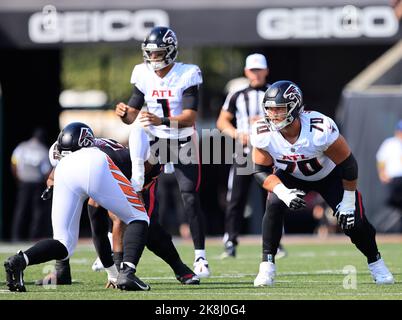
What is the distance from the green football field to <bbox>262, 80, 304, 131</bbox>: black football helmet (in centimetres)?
121

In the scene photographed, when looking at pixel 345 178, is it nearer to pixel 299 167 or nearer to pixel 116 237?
pixel 299 167

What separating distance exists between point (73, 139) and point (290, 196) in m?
1.61

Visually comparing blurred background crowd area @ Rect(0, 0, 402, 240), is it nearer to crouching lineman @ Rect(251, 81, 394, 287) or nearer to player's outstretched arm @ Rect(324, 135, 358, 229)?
crouching lineman @ Rect(251, 81, 394, 287)

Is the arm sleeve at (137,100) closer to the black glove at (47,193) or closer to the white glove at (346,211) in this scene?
the black glove at (47,193)

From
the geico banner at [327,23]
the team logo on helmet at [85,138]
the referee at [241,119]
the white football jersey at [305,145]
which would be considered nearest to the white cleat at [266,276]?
the white football jersey at [305,145]

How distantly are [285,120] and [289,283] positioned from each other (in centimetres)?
137

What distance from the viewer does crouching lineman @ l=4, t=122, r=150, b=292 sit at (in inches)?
270

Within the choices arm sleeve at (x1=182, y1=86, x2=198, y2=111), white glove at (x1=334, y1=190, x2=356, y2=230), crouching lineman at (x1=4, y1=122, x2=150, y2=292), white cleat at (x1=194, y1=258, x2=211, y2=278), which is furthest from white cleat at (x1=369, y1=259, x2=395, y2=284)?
arm sleeve at (x1=182, y1=86, x2=198, y2=111)

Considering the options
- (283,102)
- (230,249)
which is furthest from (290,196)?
(230,249)

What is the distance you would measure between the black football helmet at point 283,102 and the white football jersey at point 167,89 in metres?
1.53
